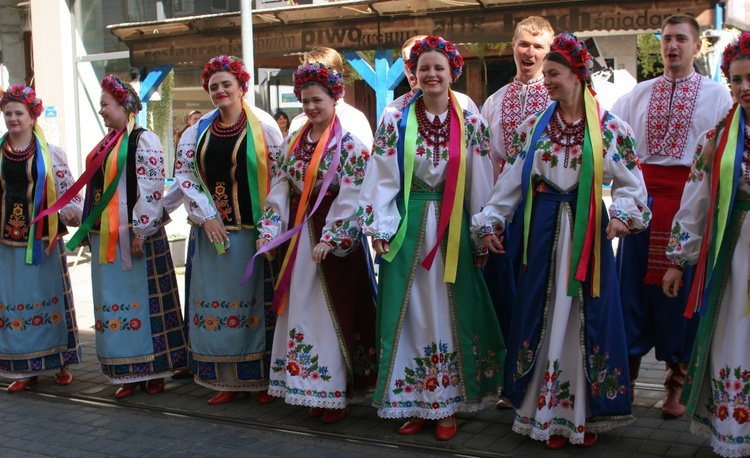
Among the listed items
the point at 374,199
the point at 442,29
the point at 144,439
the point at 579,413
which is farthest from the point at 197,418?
the point at 442,29

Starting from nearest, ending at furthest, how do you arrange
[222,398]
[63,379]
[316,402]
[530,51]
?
1. [316,402]
2. [530,51]
3. [222,398]
4. [63,379]

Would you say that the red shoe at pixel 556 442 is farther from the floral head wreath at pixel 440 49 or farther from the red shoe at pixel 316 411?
the floral head wreath at pixel 440 49

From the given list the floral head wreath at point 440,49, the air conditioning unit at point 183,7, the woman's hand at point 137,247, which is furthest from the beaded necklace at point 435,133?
the air conditioning unit at point 183,7

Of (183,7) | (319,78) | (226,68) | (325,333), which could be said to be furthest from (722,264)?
(183,7)

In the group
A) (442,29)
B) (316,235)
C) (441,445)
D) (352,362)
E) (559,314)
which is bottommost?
(441,445)

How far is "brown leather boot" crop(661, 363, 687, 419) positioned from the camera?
5.27 metres

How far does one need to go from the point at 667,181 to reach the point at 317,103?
1975mm

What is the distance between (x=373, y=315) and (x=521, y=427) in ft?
3.70

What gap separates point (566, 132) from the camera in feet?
15.6

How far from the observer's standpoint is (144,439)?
5.27m

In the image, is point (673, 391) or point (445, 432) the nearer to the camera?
point (445, 432)

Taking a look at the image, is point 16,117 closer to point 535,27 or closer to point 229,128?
point 229,128

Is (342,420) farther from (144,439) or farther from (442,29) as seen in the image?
(442,29)

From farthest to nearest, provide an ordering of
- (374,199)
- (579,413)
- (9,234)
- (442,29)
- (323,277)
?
(442,29), (9,234), (323,277), (374,199), (579,413)
